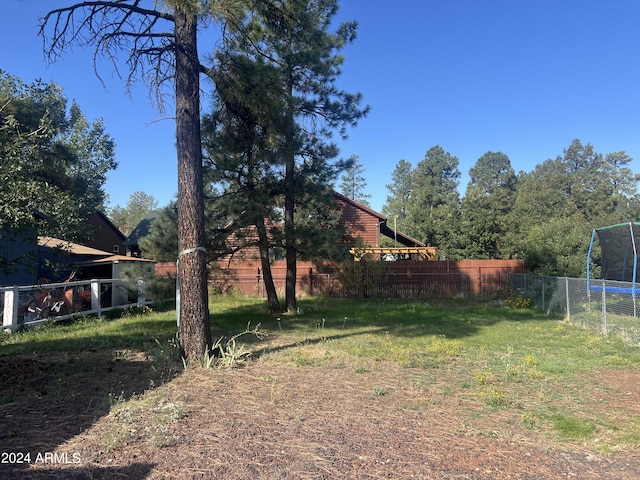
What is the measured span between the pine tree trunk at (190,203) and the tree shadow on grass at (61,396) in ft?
2.41

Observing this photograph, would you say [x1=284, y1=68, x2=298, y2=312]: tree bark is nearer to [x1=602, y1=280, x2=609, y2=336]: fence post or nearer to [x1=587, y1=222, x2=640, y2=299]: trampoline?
[x1=602, y1=280, x2=609, y2=336]: fence post

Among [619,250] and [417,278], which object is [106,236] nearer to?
[417,278]

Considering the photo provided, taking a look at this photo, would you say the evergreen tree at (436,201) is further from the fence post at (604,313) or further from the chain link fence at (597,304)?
the fence post at (604,313)

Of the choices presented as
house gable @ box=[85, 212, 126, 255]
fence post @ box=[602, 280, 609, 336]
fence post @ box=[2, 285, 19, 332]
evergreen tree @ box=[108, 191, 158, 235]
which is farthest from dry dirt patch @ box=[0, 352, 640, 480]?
evergreen tree @ box=[108, 191, 158, 235]

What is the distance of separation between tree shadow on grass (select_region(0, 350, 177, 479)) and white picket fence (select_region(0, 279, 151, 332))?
3.67 meters

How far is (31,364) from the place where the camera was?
671 cm

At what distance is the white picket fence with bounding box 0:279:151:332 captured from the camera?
34.0ft

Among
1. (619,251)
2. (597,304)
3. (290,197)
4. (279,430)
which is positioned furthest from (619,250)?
(279,430)

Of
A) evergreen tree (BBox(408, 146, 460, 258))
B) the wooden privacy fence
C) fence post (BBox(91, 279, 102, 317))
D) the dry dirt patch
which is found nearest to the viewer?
the dry dirt patch

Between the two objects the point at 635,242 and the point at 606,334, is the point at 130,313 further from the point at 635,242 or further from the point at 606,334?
the point at 635,242

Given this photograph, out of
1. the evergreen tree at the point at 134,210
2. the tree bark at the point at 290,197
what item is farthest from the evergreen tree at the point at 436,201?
the evergreen tree at the point at 134,210

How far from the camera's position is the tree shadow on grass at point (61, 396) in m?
3.28

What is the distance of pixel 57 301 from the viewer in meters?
12.0

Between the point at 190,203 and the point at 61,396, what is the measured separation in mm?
3142
